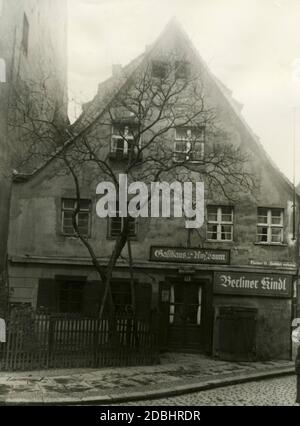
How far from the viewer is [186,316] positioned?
16078 millimetres

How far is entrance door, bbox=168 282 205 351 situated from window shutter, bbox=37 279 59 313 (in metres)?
3.58

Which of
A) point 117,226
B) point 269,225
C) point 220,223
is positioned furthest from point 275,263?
point 117,226

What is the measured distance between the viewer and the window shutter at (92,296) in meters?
15.6

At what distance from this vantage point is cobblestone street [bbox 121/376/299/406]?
9.26 meters

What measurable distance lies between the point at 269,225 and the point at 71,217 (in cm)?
Result: 637

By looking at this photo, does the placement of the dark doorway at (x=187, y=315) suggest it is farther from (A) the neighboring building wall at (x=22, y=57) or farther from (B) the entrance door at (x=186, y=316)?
(A) the neighboring building wall at (x=22, y=57)

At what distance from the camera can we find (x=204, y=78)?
54.6 ft

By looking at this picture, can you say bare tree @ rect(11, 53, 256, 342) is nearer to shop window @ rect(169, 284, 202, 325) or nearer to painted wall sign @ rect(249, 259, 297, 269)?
painted wall sign @ rect(249, 259, 297, 269)

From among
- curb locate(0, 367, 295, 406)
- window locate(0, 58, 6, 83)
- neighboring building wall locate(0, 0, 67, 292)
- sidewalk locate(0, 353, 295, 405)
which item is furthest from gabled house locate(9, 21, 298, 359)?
curb locate(0, 367, 295, 406)

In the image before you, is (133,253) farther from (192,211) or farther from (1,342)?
(1,342)
